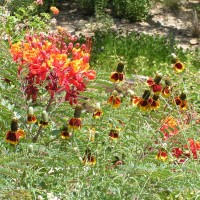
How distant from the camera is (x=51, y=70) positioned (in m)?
3.29

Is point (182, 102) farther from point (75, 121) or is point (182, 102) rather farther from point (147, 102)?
point (75, 121)

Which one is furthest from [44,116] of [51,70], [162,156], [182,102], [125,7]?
[125,7]

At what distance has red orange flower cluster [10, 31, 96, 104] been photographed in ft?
10.7

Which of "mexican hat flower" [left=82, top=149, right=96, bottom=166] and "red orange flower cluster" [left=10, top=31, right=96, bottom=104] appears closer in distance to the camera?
"mexican hat flower" [left=82, top=149, right=96, bottom=166]

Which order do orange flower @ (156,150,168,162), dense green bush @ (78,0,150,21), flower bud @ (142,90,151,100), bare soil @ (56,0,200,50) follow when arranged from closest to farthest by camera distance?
flower bud @ (142,90,151,100) < orange flower @ (156,150,168,162) < bare soil @ (56,0,200,50) < dense green bush @ (78,0,150,21)

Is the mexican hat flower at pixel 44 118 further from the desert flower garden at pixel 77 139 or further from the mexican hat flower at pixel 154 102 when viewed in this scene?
the mexican hat flower at pixel 154 102

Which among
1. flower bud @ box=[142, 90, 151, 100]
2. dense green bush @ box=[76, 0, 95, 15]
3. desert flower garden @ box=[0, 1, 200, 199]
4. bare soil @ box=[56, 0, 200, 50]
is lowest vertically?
bare soil @ box=[56, 0, 200, 50]

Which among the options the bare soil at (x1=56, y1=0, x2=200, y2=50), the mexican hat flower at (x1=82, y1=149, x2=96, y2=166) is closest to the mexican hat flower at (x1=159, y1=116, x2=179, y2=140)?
the mexican hat flower at (x1=82, y1=149, x2=96, y2=166)

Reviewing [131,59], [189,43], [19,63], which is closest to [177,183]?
[19,63]

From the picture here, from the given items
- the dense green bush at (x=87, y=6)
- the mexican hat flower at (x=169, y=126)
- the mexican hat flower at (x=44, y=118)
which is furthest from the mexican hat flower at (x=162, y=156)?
the dense green bush at (x=87, y=6)

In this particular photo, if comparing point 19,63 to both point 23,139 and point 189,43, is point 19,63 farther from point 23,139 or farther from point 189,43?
point 189,43

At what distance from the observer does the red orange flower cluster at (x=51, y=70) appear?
3.26 meters

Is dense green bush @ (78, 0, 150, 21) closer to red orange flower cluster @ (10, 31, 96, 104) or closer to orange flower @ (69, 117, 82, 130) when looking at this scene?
red orange flower cluster @ (10, 31, 96, 104)

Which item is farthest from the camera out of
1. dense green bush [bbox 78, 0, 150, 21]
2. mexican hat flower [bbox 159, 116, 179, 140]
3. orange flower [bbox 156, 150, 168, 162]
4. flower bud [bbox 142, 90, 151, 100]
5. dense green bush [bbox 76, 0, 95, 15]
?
dense green bush [bbox 76, 0, 95, 15]
